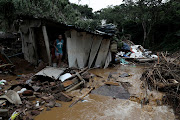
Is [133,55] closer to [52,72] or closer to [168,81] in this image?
[168,81]

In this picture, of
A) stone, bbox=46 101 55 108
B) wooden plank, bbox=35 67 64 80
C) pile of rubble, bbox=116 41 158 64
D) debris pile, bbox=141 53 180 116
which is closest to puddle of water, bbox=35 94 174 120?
stone, bbox=46 101 55 108

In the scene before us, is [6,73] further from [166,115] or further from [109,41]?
[166,115]

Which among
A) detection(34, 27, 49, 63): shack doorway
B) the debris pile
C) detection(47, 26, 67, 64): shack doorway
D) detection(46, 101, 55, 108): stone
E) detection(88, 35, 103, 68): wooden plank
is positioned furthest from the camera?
detection(88, 35, 103, 68): wooden plank

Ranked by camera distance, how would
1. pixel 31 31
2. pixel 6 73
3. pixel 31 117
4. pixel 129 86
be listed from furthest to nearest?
pixel 31 31
pixel 6 73
pixel 129 86
pixel 31 117

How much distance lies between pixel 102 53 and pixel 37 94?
4.88 meters

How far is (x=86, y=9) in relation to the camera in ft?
86.0

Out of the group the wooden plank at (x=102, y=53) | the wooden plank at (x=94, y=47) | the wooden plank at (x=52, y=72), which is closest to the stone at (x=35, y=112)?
the wooden plank at (x=52, y=72)

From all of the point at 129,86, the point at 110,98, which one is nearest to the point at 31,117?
the point at 110,98

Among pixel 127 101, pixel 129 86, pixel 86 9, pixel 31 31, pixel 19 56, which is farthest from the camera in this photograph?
pixel 86 9

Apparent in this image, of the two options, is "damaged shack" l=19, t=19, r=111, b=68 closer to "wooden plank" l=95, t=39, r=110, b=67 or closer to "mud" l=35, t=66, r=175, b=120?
"wooden plank" l=95, t=39, r=110, b=67

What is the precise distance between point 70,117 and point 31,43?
515 cm

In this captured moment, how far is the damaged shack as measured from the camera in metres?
6.72

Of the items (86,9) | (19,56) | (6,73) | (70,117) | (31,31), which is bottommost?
(70,117)

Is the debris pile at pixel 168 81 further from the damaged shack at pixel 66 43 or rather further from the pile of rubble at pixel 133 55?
the pile of rubble at pixel 133 55
